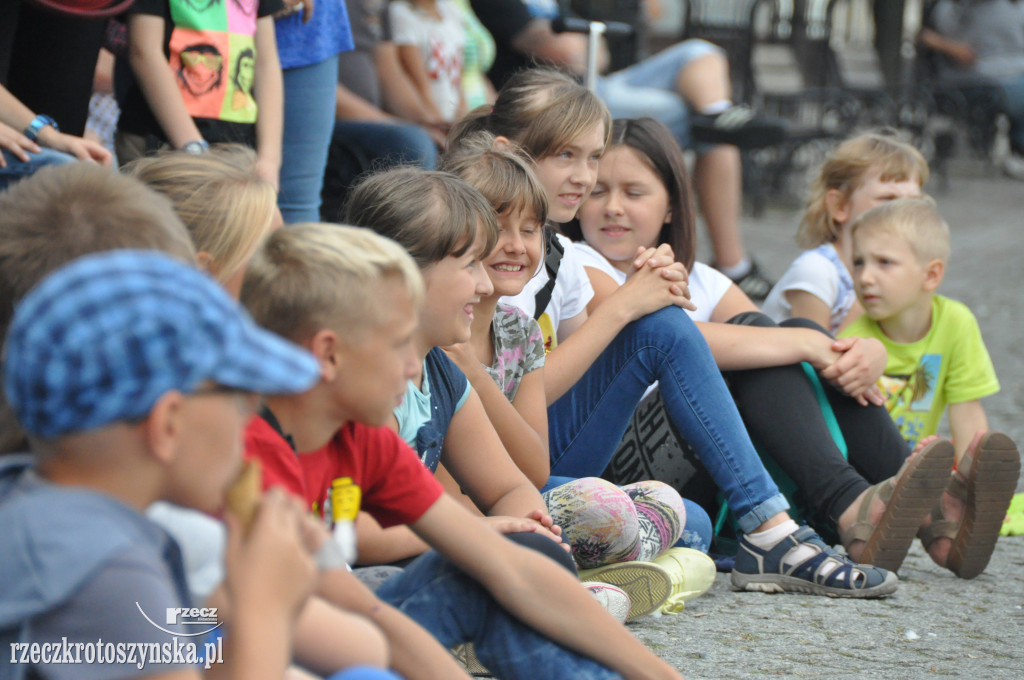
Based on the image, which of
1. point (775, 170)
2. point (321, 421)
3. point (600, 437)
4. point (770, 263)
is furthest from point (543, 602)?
point (775, 170)

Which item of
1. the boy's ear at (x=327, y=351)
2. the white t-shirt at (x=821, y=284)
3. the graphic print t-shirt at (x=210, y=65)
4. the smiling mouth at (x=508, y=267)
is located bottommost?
the white t-shirt at (x=821, y=284)

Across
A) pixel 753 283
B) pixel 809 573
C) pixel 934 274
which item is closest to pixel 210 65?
pixel 809 573

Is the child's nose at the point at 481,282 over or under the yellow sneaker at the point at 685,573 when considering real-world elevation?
over

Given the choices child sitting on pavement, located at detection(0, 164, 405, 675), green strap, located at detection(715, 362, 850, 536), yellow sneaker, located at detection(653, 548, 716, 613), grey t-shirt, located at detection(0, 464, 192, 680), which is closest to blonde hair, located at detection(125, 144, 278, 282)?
child sitting on pavement, located at detection(0, 164, 405, 675)

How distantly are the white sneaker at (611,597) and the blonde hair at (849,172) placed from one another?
184 cm

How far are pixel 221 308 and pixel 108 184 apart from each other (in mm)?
454

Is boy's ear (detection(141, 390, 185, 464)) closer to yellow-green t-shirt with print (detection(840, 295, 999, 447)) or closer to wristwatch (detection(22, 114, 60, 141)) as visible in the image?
wristwatch (detection(22, 114, 60, 141))

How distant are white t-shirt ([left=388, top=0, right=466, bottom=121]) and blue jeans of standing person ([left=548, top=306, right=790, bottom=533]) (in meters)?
2.46

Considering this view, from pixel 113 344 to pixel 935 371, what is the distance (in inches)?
112

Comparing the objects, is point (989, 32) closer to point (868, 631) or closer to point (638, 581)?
point (868, 631)

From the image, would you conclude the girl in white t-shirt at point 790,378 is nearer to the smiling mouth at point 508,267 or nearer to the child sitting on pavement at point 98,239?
the smiling mouth at point 508,267

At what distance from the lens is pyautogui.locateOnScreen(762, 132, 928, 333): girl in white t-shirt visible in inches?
142

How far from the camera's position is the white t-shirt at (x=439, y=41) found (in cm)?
489

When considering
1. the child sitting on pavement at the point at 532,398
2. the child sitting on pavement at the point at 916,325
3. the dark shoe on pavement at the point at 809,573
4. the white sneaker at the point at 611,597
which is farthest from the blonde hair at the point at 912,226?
the white sneaker at the point at 611,597
